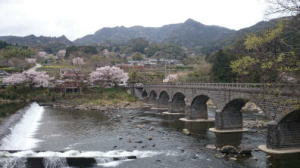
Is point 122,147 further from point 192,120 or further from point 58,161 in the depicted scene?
point 192,120

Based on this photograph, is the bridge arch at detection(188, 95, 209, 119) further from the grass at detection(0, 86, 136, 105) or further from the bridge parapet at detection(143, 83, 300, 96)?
the grass at detection(0, 86, 136, 105)

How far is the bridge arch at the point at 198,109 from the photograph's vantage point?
53.8 m

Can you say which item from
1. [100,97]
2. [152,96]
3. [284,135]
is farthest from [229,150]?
[100,97]

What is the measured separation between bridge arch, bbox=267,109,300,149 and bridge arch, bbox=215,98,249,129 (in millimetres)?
→ 11314

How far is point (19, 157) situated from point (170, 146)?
52.0 ft

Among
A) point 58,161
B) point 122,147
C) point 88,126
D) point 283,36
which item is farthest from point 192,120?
point 283,36

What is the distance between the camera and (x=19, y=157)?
28.3 metres

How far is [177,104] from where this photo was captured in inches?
2680

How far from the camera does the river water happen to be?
1093 inches

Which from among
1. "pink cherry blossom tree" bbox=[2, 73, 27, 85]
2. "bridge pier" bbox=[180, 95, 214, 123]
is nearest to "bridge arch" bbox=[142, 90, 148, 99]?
"pink cherry blossom tree" bbox=[2, 73, 27, 85]

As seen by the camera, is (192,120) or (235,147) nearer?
(235,147)

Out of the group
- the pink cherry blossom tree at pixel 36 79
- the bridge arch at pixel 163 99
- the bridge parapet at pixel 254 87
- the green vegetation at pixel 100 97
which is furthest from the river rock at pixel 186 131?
the pink cherry blossom tree at pixel 36 79

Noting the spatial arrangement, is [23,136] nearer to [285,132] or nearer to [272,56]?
[285,132]

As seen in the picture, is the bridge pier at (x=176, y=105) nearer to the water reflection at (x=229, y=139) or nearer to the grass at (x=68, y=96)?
the grass at (x=68, y=96)
